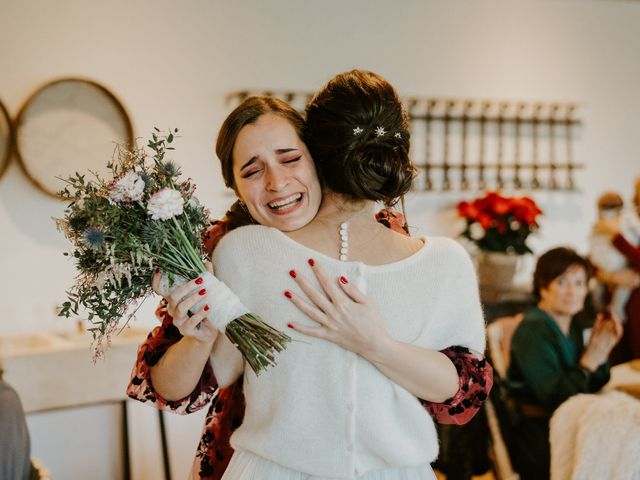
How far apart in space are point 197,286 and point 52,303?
87.1 inches

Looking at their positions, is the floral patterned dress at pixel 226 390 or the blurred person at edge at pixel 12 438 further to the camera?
the blurred person at edge at pixel 12 438

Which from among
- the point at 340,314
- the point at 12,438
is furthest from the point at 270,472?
the point at 12,438

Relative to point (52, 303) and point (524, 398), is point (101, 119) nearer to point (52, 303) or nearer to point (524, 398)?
point (52, 303)

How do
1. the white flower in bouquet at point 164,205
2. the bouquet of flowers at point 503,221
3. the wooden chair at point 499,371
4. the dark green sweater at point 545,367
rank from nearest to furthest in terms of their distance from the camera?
1. the white flower in bouquet at point 164,205
2. the dark green sweater at point 545,367
3. the wooden chair at point 499,371
4. the bouquet of flowers at point 503,221

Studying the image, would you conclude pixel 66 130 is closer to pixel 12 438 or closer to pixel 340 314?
pixel 12 438

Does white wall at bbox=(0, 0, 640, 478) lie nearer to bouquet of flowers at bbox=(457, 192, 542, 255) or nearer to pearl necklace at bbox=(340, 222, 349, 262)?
bouquet of flowers at bbox=(457, 192, 542, 255)

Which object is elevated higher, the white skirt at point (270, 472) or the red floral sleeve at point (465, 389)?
the red floral sleeve at point (465, 389)

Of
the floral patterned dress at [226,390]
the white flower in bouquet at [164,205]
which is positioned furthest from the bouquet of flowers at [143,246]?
the floral patterned dress at [226,390]

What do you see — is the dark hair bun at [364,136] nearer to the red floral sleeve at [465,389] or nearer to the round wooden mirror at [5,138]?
the red floral sleeve at [465,389]

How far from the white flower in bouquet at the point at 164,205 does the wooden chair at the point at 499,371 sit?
187 centimetres

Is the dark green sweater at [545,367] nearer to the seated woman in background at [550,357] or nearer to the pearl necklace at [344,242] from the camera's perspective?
the seated woman in background at [550,357]

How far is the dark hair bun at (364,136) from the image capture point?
122 cm

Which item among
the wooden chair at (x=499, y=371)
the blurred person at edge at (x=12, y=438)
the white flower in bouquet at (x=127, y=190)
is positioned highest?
the white flower in bouquet at (x=127, y=190)

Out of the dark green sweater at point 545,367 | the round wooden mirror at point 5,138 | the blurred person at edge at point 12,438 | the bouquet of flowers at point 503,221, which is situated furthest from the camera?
the bouquet of flowers at point 503,221
